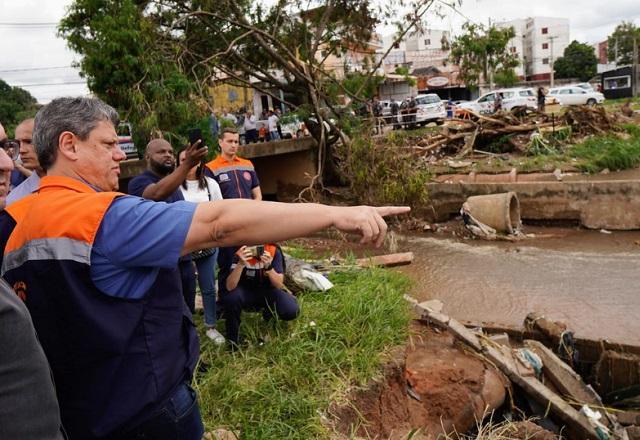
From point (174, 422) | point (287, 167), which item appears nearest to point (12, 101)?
point (287, 167)

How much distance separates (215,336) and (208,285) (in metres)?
Result: 0.41

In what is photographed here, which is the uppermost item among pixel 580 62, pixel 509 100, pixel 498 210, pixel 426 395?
pixel 580 62

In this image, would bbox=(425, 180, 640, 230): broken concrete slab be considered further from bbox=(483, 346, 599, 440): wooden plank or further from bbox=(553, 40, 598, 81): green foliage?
bbox=(553, 40, 598, 81): green foliage

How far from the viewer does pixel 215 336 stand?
419 centimetres

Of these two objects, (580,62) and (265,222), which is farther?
(580,62)

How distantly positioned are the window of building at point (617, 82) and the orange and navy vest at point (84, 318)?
128 ft

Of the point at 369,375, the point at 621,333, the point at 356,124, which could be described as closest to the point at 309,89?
the point at 356,124

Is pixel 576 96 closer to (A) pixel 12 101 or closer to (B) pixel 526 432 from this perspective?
(B) pixel 526 432

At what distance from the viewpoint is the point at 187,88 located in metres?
9.35

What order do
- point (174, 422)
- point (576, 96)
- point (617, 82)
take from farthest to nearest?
point (617, 82) < point (576, 96) < point (174, 422)

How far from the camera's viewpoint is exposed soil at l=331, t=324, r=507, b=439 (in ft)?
11.7

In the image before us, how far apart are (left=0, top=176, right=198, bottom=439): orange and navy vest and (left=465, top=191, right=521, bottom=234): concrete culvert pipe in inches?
346

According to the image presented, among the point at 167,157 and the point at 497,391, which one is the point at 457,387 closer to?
the point at 497,391

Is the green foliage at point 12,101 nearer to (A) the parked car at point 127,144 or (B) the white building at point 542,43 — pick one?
(A) the parked car at point 127,144
